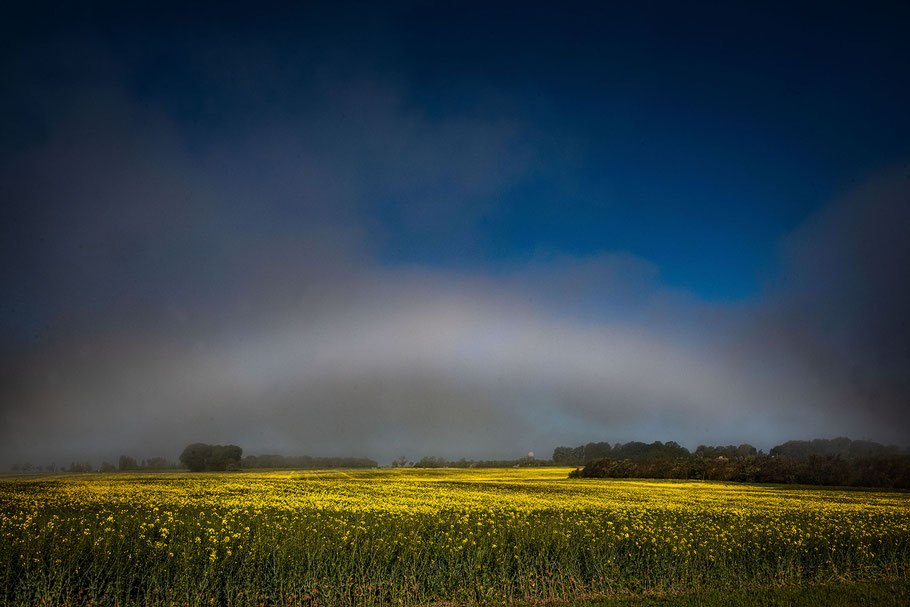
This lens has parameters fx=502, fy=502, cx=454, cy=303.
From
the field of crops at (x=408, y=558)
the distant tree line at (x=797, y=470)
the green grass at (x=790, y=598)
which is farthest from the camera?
the distant tree line at (x=797, y=470)

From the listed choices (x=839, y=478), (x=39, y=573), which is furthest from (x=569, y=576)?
(x=839, y=478)

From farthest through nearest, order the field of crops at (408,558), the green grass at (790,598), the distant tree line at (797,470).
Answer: the distant tree line at (797,470), the green grass at (790,598), the field of crops at (408,558)

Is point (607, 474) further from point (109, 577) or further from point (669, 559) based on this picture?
point (109, 577)

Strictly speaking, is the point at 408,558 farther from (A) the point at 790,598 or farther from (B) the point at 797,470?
(B) the point at 797,470

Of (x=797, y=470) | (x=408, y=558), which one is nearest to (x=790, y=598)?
(x=408, y=558)

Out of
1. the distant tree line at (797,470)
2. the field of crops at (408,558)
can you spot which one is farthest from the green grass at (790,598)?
the distant tree line at (797,470)

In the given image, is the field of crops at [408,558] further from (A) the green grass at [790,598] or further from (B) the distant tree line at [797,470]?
(B) the distant tree line at [797,470]

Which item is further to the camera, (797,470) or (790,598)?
(797,470)

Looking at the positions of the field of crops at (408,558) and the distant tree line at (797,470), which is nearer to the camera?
the field of crops at (408,558)

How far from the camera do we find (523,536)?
14.9 metres

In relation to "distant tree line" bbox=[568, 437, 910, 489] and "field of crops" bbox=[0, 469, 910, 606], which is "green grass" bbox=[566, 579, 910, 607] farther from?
"distant tree line" bbox=[568, 437, 910, 489]

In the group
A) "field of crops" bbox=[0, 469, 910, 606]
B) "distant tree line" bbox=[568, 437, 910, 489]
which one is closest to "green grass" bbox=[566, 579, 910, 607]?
"field of crops" bbox=[0, 469, 910, 606]

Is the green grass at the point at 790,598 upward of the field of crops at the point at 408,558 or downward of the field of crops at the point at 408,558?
downward

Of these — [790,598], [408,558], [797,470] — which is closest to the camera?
[790,598]
